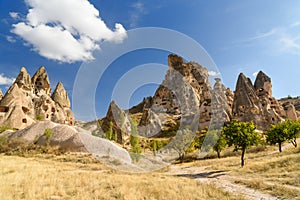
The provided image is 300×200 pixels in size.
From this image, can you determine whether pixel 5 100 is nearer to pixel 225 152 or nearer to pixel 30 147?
pixel 30 147

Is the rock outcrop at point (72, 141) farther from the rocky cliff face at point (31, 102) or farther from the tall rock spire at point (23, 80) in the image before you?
the tall rock spire at point (23, 80)

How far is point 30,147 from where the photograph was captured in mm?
33125

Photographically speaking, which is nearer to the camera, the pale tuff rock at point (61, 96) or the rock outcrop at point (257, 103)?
the rock outcrop at point (257, 103)

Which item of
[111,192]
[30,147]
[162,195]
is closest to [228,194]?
[162,195]

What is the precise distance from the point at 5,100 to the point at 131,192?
53219 mm

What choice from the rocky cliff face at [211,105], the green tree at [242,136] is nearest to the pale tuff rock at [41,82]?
the rocky cliff face at [211,105]

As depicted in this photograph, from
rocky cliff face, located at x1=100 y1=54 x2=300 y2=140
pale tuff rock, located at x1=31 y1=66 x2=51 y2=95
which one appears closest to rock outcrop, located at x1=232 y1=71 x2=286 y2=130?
rocky cliff face, located at x1=100 y1=54 x2=300 y2=140

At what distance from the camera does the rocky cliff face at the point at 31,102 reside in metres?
49.4

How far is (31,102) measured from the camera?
58.6 metres

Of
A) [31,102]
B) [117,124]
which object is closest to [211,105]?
[117,124]

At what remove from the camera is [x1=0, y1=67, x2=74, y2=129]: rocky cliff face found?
162 feet

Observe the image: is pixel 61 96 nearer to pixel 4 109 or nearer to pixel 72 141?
pixel 4 109

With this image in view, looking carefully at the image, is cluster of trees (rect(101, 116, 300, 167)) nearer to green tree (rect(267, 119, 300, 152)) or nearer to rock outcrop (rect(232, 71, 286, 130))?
green tree (rect(267, 119, 300, 152))

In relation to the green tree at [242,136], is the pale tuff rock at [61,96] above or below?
above
